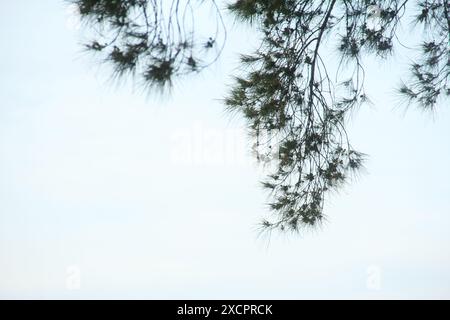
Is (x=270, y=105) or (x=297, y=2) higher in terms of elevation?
(x=297, y=2)

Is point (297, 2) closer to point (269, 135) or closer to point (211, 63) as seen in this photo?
point (269, 135)

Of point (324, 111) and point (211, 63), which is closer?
point (211, 63)

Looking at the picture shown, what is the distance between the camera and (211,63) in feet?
5.23

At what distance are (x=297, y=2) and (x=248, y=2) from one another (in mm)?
309

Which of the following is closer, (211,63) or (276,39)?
(211,63)
